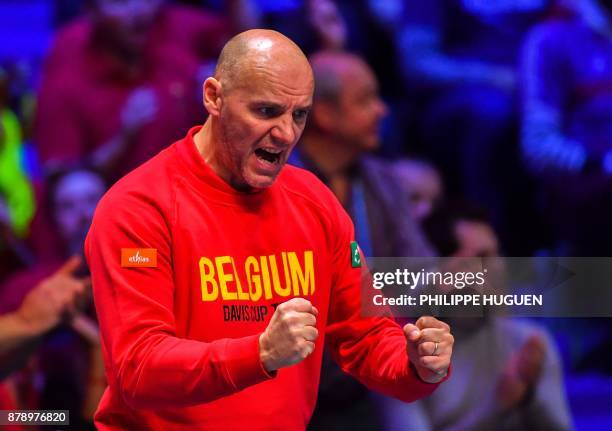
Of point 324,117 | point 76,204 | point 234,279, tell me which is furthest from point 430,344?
point 76,204

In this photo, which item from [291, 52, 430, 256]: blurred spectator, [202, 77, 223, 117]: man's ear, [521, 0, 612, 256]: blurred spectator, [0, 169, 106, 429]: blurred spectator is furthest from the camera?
[521, 0, 612, 256]: blurred spectator

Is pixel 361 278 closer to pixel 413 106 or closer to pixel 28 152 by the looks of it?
pixel 413 106

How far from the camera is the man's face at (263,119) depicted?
→ 2.32 m

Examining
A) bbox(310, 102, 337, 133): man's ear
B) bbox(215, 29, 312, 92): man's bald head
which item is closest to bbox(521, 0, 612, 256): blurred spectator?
bbox(310, 102, 337, 133): man's ear

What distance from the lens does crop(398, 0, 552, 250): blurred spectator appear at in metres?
4.61

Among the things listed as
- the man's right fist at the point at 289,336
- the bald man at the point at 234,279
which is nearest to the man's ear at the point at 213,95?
the bald man at the point at 234,279

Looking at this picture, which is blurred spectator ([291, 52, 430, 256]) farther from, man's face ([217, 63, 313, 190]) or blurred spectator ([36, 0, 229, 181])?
man's face ([217, 63, 313, 190])

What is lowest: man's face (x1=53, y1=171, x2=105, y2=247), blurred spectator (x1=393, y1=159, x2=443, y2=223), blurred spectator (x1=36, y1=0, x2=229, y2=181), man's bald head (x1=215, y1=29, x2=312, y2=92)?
man's bald head (x1=215, y1=29, x2=312, y2=92)

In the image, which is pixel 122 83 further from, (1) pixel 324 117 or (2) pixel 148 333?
(2) pixel 148 333

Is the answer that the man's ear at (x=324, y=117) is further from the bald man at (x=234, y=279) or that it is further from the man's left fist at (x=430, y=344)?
the man's left fist at (x=430, y=344)

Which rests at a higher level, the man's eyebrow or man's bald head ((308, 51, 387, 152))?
man's bald head ((308, 51, 387, 152))

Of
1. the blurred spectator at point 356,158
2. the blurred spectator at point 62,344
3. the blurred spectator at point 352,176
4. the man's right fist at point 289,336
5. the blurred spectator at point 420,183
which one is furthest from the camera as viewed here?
the blurred spectator at point 420,183

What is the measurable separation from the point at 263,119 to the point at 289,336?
1.66 ft

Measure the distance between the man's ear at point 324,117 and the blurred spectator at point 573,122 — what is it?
38.9 inches
